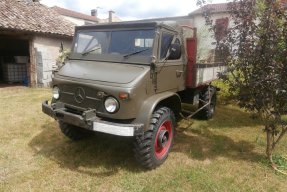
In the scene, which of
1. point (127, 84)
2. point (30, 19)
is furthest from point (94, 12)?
point (127, 84)

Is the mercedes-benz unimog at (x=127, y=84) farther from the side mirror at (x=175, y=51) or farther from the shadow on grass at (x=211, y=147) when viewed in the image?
the shadow on grass at (x=211, y=147)

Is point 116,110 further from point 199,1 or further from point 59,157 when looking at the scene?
point 199,1

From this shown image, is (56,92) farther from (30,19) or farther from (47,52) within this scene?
(30,19)

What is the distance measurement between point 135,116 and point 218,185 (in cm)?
155

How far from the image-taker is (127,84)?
3619 millimetres

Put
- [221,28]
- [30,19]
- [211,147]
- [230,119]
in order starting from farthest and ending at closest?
[30,19] < [230,119] < [211,147] < [221,28]

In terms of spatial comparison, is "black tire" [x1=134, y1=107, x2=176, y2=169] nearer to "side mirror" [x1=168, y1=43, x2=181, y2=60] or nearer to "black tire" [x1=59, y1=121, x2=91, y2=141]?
"side mirror" [x1=168, y1=43, x2=181, y2=60]

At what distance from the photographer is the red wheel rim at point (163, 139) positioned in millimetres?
4145

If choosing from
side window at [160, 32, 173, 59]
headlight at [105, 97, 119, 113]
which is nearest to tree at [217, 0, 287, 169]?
side window at [160, 32, 173, 59]

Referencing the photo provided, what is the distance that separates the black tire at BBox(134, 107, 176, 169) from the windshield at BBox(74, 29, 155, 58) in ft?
3.30

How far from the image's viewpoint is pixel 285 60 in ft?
12.9

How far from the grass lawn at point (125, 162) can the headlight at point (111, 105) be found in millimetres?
1042

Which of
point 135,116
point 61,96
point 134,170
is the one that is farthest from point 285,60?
point 61,96

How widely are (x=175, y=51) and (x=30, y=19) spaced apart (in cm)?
1023
